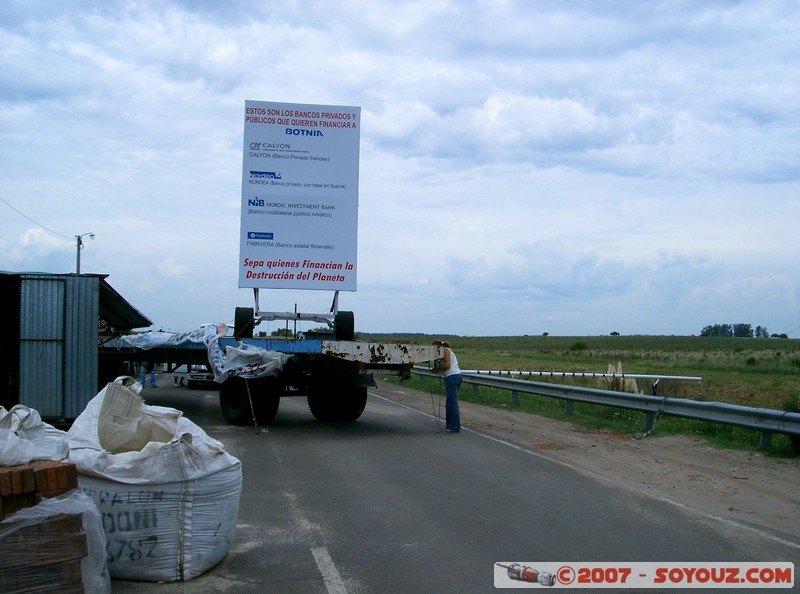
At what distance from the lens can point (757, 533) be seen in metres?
7.14

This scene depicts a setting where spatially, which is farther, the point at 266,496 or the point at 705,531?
the point at 266,496

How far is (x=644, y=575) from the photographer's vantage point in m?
5.86

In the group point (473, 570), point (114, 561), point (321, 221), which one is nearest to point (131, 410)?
point (114, 561)

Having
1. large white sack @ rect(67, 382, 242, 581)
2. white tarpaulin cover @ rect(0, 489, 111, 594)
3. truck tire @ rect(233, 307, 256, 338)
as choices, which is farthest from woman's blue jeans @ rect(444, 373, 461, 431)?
white tarpaulin cover @ rect(0, 489, 111, 594)

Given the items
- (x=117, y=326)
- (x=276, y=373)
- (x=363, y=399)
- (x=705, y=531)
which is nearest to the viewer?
(x=705, y=531)

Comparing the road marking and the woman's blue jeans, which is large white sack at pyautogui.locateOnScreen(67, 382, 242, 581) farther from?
the woman's blue jeans

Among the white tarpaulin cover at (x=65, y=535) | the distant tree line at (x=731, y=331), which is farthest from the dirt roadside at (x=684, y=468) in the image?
the distant tree line at (x=731, y=331)

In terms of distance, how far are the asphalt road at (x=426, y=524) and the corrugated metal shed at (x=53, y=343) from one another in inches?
162

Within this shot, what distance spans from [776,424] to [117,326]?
54.2 ft

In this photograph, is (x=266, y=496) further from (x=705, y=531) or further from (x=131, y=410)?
(x=705, y=531)

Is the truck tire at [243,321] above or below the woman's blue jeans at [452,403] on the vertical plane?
above

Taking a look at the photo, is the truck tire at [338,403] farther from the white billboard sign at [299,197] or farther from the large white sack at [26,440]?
the large white sack at [26,440]

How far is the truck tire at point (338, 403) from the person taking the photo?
1539 cm

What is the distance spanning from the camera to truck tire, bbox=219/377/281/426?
47.4ft
